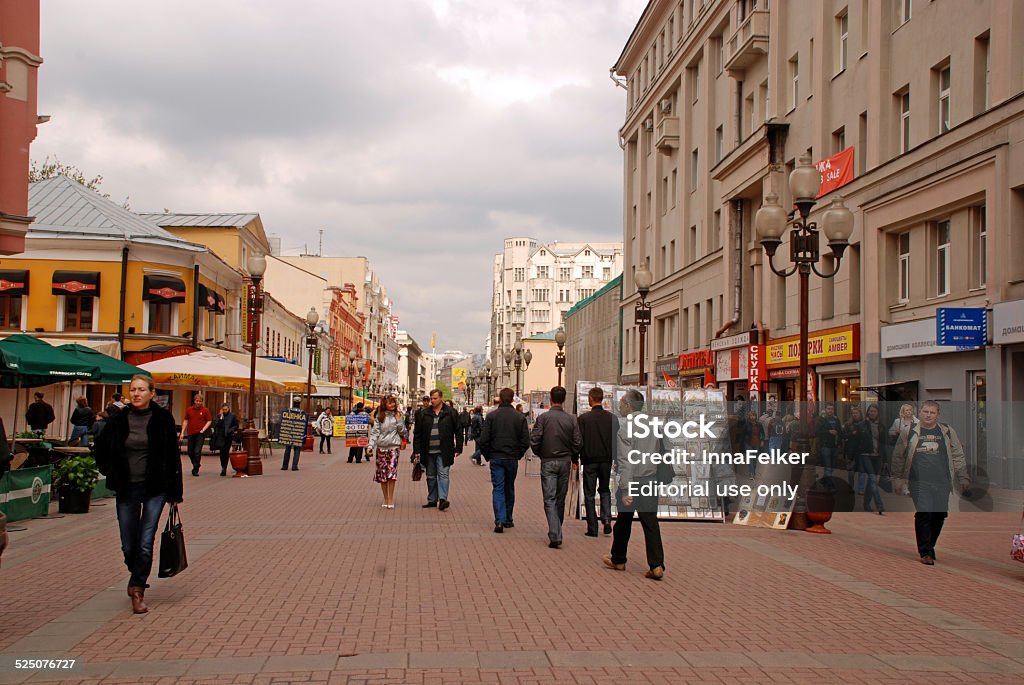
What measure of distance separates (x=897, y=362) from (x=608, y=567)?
15.2m

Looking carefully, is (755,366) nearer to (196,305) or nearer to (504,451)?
(504,451)

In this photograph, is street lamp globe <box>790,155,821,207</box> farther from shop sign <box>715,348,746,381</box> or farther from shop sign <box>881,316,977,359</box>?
shop sign <box>715,348,746,381</box>

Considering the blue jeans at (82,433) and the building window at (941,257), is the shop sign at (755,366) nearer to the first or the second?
the building window at (941,257)

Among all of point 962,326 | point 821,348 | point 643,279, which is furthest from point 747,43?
point 962,326

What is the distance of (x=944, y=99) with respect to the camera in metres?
21.9

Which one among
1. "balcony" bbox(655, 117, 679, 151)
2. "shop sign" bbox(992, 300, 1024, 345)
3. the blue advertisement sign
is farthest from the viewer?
"balcony" bbox(655, 117, 679, 151)

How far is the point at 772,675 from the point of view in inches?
246

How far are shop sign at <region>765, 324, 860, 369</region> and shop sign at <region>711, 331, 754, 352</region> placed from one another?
3.18 feet

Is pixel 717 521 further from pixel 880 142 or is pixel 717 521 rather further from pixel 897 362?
pixel 880 142

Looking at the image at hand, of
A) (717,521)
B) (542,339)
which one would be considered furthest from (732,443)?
(542,339)

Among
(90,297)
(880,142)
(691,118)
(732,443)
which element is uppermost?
(691,118)

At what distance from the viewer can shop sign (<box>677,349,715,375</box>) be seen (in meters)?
38.3

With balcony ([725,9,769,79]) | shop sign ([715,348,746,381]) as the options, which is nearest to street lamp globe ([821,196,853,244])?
shop sign ([715,348,746,381])

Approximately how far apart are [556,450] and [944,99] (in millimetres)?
14622
